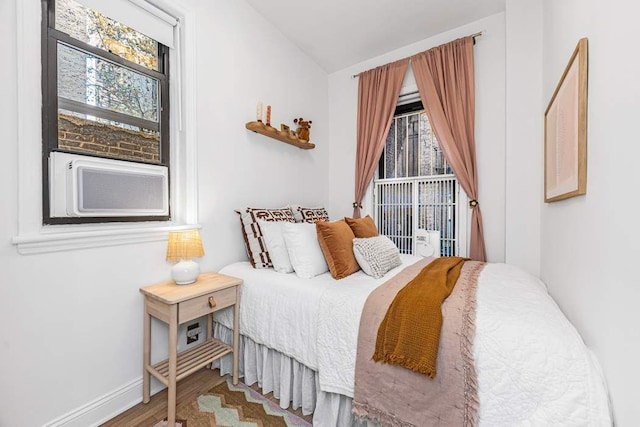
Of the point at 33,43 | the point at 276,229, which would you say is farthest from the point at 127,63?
the point at 276,229

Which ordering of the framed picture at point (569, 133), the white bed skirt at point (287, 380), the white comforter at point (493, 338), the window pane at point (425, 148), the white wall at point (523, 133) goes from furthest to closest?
the window pane at point (425, 148)
the white wall at point (523, 133)
the white bed skirt at point (287, 380)
the framed picture at point (569, 133)
the white comforter at point (493, 338)

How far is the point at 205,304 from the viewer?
1.57 m

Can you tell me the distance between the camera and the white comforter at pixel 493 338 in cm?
87

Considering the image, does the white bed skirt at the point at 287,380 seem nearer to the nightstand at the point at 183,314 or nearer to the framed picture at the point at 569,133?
the nightstand at the point at 183,314

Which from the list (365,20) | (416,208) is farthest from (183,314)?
(365,20)

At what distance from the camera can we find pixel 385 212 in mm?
3139

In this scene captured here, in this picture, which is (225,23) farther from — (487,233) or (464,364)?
(487,233)

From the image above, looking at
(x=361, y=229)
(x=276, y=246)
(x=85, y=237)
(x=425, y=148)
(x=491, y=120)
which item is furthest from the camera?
(x=425, y=148)

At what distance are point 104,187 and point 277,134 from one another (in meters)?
1.40

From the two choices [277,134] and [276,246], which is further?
[277,134]

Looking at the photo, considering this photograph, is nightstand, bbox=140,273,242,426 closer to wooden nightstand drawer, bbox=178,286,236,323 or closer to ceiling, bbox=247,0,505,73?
wooden nightstand drawer, bbox=178,286,236,323

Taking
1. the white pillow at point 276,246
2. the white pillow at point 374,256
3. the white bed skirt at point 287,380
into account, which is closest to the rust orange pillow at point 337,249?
the white pillow at point 374,256

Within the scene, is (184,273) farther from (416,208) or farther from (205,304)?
(416,208)

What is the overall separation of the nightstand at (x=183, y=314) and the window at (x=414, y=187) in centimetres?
194
